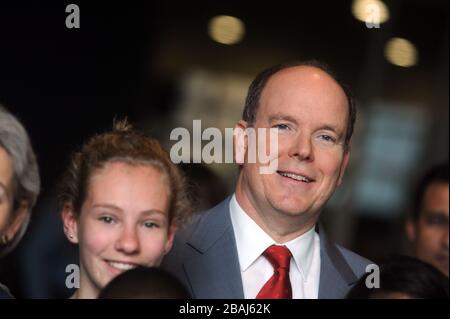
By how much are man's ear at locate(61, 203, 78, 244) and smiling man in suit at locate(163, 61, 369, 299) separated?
0.17 metres

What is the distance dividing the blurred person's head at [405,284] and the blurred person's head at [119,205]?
1.20ft

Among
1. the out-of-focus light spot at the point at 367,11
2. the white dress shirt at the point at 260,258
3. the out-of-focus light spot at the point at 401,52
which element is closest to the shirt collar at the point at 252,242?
the white dress shirt at the point at 260,258

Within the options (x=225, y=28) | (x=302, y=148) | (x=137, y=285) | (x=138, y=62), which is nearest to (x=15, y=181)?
(x=137, y=285)

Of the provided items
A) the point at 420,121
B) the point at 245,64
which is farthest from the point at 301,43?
the point at 420,121

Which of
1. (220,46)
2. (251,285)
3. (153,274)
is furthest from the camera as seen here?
(220,46)

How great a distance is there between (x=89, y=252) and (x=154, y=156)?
7.9 inches

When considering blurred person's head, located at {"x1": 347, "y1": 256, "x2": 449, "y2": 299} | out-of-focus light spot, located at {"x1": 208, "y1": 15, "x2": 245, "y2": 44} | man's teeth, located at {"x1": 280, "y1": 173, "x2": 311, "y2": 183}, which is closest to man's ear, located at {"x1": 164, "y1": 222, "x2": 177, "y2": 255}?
man's teeth, located at {"x1": 280, "y1": 173, "x2": 311, "y2": 183}

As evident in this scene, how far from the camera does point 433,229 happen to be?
209 centimetres

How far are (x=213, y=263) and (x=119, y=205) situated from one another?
0.22 m

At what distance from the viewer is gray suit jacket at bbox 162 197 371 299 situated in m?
1.59

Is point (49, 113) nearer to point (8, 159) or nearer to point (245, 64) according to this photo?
point (8, 159)

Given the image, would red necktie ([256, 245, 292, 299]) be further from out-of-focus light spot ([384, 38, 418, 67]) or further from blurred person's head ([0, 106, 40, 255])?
out-of-focus light spot ([384, 38, 418, 67])

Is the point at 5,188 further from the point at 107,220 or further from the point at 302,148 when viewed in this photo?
the point at 302,148

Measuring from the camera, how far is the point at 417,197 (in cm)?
224
